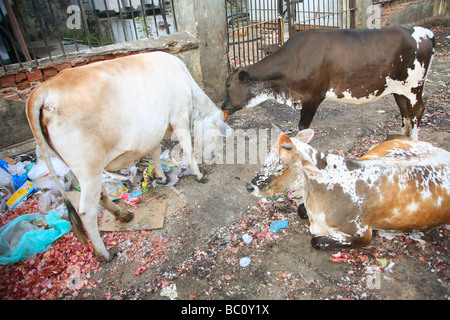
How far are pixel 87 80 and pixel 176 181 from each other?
1.99 m

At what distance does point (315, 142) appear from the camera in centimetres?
537

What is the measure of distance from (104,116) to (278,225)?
2185mm

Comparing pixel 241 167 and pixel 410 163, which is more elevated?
pixel 410 163

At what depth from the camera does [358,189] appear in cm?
303

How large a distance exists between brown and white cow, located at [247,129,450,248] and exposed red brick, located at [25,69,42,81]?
12.8ft

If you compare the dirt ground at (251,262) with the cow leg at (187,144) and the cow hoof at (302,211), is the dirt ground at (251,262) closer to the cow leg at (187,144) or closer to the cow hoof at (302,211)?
the cow hoof at (302,211)

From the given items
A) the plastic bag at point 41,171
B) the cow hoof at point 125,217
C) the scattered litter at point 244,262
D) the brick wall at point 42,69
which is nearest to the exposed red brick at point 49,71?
the brick wall at point 42,69

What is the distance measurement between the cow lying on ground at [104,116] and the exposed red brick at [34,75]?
7.18ft

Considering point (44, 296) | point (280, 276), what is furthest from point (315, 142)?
point (44, 296)

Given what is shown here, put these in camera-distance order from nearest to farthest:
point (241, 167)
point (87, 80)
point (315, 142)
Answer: point (87, 80), point (241, 167), point (315, 142)

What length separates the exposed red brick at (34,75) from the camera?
4848 mm

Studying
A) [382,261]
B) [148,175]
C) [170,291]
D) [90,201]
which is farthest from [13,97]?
[382,261]

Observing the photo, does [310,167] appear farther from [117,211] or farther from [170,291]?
[117,211]
